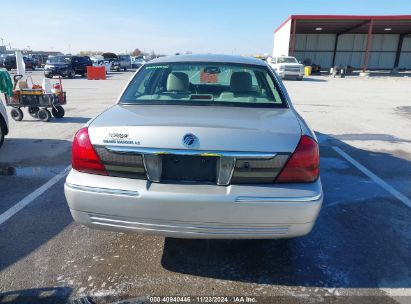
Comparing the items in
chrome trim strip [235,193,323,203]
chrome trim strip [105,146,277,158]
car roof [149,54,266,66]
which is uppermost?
car roof [149,54,266,66]

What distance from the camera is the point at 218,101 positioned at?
3123mm

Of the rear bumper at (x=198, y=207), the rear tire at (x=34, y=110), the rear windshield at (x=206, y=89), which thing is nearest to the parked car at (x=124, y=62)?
the rear tire at (x=34, y=110)

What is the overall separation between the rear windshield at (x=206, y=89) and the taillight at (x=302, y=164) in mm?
868

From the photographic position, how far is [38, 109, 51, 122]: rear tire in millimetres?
8711

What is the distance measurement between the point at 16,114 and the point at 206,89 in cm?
679

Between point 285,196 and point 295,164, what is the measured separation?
236 mm

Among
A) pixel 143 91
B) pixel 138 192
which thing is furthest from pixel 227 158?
pixel 143 91

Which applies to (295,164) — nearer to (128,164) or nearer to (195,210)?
(195,210)

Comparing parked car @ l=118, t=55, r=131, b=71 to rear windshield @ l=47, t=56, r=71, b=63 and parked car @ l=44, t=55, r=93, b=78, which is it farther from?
rear windshield @ l=47, t=56, r=71, b=63

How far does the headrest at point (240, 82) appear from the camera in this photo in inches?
137

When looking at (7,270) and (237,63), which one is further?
(237,63)

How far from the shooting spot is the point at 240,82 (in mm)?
3510

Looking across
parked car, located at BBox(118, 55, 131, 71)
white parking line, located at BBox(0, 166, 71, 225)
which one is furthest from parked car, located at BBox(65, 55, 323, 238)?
parked car, located at BBox(118, 55, 131, 71)

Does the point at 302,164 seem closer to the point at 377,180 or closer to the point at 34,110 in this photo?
the point at 377,180
